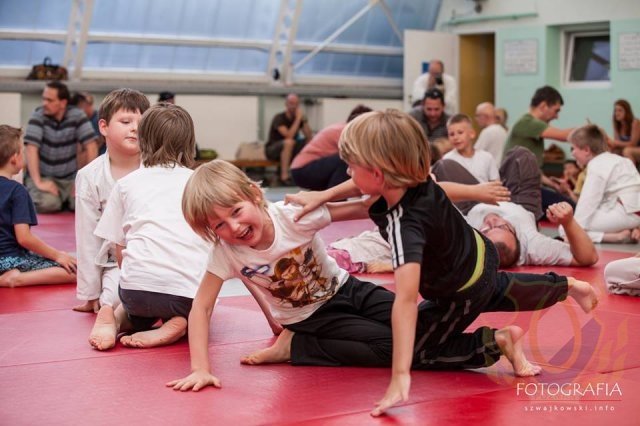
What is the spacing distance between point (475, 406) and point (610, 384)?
19.3 inches

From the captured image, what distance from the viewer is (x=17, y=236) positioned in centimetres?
521

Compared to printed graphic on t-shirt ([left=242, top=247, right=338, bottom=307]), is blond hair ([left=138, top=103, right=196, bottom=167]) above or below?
above

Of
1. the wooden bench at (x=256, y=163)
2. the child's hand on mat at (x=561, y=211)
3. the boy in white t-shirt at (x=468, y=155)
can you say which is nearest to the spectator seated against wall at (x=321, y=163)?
the boy in white t-shirt at (x=468, y=155)

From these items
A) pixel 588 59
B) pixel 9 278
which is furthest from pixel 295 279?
pixel 588 59

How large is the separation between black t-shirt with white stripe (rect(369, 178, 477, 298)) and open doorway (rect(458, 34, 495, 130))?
12.5 metres

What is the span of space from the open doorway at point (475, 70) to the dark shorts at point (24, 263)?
422 inches

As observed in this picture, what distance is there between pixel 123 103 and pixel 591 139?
390 centimetres

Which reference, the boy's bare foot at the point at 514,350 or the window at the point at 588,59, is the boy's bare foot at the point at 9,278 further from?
the window at the point at 588,59

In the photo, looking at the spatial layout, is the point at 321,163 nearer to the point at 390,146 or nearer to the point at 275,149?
the point at 275,149

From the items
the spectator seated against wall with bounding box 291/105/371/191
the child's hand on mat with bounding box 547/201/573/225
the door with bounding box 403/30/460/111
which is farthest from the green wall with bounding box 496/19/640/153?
the child's hand on mat with bounding box 547/201/573/225

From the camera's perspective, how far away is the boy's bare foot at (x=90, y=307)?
4422mm

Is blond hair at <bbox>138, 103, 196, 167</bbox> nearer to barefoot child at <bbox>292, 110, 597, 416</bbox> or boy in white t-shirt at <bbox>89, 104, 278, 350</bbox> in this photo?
boy in white t-shirt at <bbox>89, 104, 278, 350</bbox>

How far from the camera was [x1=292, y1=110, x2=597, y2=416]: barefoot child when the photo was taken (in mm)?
2723

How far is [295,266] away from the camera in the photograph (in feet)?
10.6
